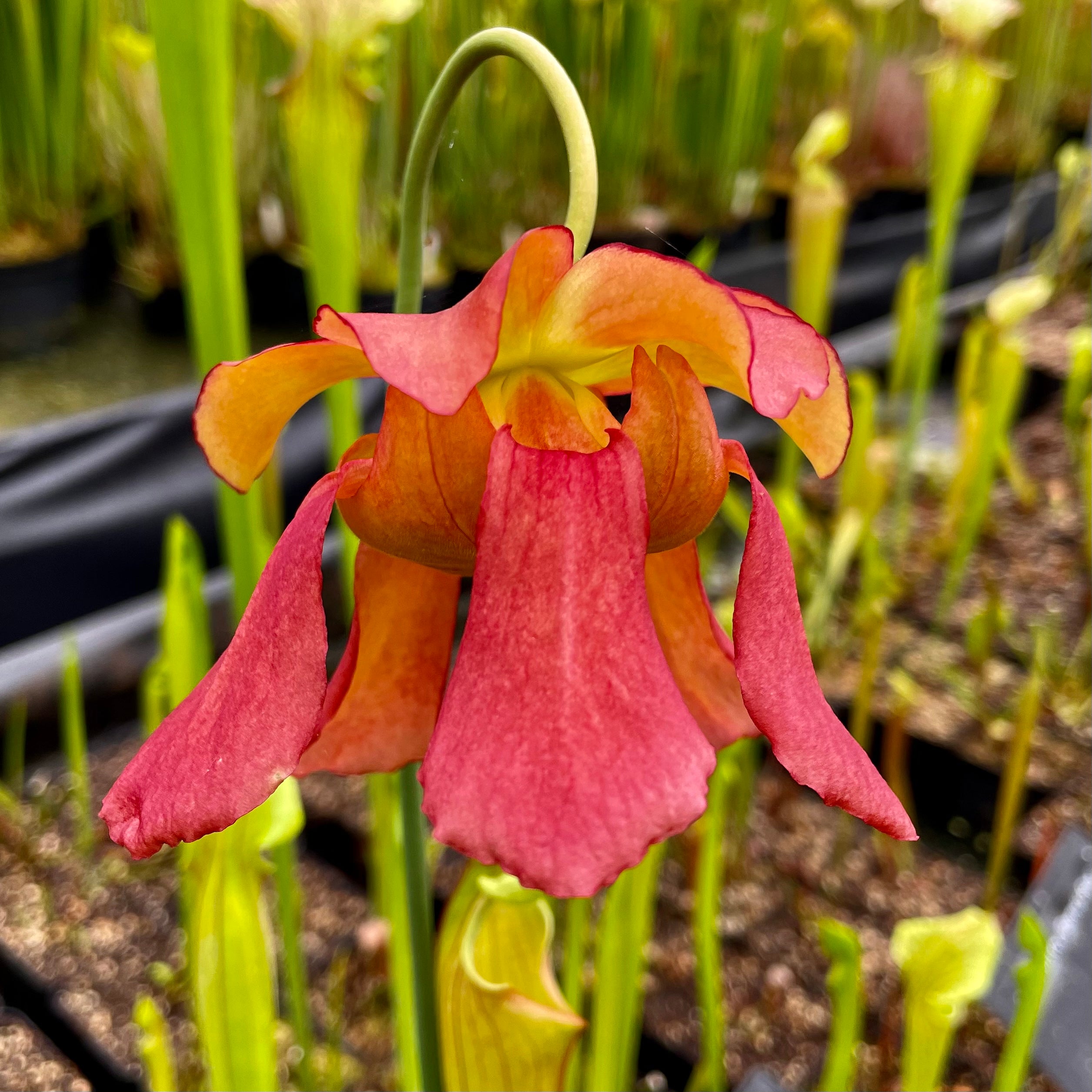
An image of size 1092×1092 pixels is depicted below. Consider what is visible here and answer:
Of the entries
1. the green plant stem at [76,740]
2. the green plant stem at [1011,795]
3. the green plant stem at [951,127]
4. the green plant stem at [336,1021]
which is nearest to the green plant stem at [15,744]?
the green plant stem at [76,740]

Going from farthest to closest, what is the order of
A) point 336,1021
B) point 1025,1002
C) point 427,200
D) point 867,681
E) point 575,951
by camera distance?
point 867,681 → point 336,1021 → point 575,951 → point 1025,1002 → point 427,200

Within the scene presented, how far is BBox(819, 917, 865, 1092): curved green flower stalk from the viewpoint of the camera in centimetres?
41

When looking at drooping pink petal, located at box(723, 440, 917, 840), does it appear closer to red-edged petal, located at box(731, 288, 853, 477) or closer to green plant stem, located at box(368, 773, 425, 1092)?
red-edged petal, located at box(731, 288, 853, 477)

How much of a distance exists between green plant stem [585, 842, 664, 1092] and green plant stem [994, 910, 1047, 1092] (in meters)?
0.15

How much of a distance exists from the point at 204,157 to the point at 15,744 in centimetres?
69

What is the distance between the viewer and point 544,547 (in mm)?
182

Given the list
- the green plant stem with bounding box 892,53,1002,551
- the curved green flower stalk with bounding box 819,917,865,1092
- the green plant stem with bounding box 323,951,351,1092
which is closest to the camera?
the curved green flower stalk with bounding box 819,917,865,1092

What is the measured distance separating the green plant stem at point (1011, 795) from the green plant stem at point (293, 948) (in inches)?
19.9

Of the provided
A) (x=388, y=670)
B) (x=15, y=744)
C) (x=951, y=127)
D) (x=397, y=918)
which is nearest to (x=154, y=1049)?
(x=397, y=918)

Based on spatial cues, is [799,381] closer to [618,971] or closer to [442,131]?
[442,131]

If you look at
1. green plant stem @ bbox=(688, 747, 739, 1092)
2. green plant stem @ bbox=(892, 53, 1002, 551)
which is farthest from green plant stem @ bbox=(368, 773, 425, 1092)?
green plant stem @ bbox=(892, 53, 1002, 551)

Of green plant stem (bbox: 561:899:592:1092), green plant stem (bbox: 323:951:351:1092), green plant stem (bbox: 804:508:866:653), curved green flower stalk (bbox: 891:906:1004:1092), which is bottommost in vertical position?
green plant stem (bbox: 323:951:351:1092)

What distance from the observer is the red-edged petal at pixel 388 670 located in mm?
240

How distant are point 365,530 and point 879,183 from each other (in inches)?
90.7
